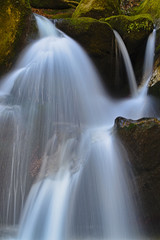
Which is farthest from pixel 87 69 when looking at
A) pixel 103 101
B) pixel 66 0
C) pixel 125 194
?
pixel 66 0

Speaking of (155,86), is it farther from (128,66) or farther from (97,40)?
(97,40)

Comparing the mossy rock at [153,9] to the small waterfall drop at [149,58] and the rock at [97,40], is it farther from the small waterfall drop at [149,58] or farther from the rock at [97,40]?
the rock at [97,40]

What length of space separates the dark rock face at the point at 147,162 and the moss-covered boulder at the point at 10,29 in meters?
3.46

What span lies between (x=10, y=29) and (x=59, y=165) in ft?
12.2

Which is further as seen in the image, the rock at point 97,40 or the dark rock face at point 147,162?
the rock at point 97,40

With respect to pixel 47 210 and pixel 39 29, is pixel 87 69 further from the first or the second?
pixel 47 210

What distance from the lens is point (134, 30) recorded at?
6.57m

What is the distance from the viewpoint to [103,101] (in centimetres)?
566

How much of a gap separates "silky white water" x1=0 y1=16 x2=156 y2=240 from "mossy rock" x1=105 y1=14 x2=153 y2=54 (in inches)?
109

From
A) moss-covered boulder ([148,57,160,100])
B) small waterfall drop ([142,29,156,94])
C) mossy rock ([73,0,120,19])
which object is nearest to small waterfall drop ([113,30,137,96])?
small waterfall drop ([142,29,156,94])

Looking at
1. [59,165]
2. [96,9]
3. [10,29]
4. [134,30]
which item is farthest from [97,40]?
[59,165]

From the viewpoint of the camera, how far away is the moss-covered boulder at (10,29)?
523cm

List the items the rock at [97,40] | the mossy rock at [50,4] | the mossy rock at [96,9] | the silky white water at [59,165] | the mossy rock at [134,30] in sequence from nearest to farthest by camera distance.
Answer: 1. the silky white water at [59,165]
2. the rock at [97,40]
3. the mossy rock at [134,30]
4. the mossy rock at [96,9]
5. the mossy rock at [50,4]

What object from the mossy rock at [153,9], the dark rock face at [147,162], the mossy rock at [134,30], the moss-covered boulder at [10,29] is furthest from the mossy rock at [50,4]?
the dark rock face at [147,162]
